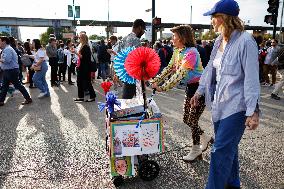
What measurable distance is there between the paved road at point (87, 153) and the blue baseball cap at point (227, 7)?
1.88 meters

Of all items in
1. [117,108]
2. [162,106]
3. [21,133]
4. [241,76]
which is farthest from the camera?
[162,106]

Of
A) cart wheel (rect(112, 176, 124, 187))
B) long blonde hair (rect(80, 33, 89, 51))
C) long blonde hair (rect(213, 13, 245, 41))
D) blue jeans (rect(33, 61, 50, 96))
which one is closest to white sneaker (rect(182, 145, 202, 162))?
cart wheel (rect(112, 176, 124, 187))

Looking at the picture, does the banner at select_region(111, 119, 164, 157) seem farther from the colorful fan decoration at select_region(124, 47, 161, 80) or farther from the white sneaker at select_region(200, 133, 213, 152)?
the white sneaker at select_region(200, 133, 213, 152)

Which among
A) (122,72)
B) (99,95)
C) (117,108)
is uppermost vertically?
(122,72)

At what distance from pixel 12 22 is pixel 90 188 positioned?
308 ft

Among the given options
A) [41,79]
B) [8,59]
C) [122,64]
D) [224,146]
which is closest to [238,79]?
[224,146]

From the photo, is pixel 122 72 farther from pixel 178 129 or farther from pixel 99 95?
pixel 99 95

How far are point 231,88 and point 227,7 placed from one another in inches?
25.4

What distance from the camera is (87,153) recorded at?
4.52 m

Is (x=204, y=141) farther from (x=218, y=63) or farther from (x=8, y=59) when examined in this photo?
(x=8, y=59)

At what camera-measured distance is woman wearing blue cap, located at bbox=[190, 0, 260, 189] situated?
245cm

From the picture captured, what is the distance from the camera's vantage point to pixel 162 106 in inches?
309

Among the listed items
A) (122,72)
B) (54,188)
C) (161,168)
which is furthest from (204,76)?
(54,188)

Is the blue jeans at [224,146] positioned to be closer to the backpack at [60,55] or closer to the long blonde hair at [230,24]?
the long blonde hair at [230,24]
